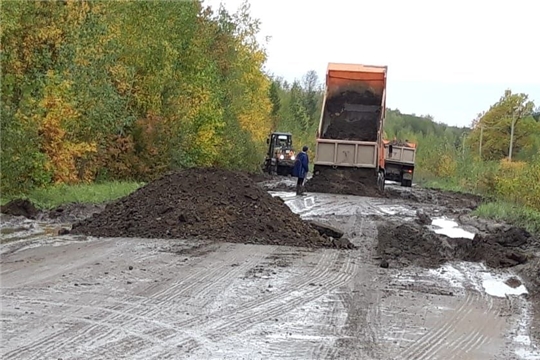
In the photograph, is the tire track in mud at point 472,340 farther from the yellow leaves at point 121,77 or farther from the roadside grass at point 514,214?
the yellow leaves at point 121,77

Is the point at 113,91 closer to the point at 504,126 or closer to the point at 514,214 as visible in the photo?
the point at 514,214

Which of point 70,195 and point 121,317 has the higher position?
point 121,317

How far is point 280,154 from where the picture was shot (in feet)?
170

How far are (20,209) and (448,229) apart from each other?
10.8 metres

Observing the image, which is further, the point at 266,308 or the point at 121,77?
the point at 121,77

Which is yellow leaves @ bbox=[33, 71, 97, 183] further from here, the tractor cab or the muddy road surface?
the tractor cab

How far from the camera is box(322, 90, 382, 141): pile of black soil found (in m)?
30.0

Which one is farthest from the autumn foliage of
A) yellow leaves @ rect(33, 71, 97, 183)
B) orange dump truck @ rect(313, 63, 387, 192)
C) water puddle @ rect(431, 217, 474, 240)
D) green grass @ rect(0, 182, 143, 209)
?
water puddle @ rect(431, 217, 474, 240)

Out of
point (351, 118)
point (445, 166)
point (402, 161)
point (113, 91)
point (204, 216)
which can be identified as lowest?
point (445, 166)

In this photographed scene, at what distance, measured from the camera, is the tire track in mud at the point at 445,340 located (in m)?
7.54

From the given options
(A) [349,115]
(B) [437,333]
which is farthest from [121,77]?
(B) [437,333]

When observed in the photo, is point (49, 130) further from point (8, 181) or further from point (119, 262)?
point (119, 262)

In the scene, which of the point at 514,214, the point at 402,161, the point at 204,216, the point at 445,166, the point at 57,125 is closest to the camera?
the point at 204,216

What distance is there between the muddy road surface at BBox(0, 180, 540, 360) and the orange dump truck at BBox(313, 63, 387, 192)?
14.5 metres
